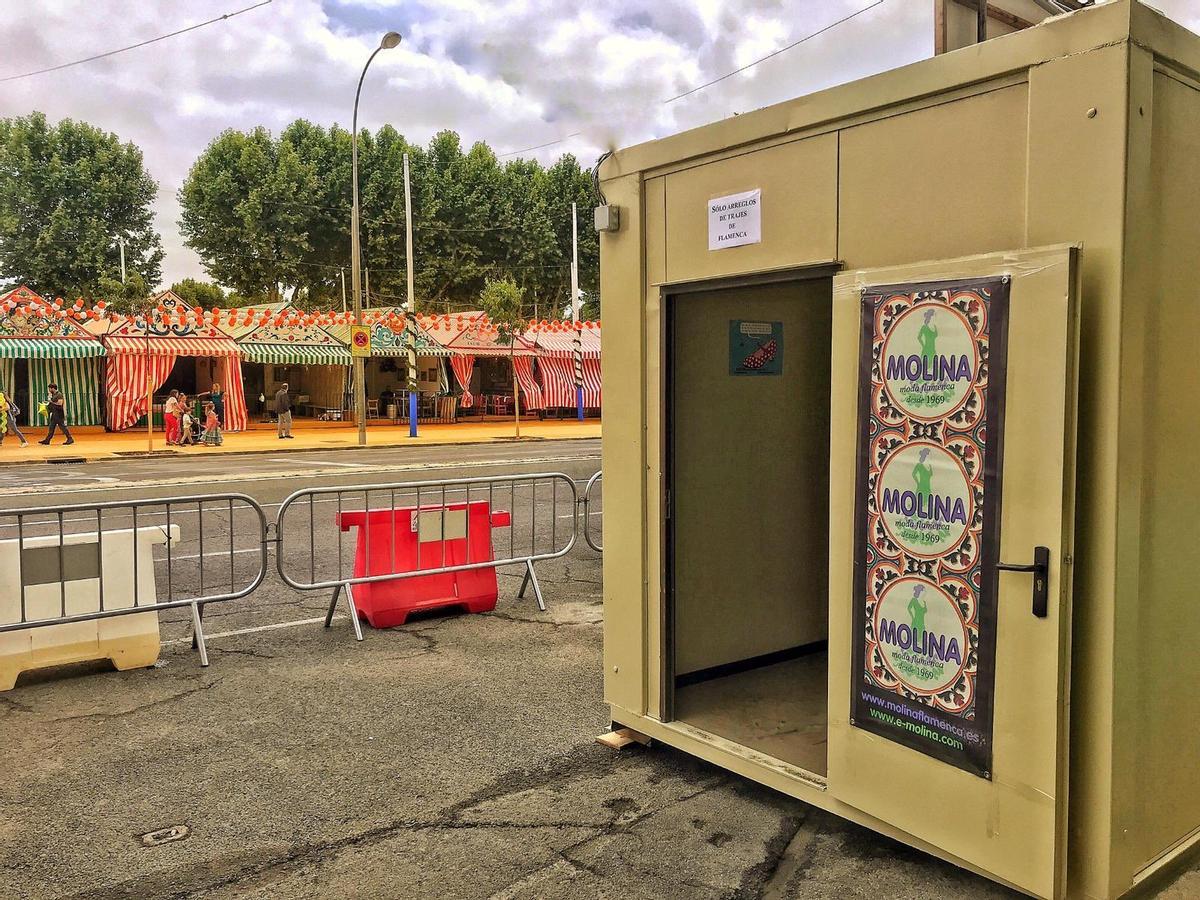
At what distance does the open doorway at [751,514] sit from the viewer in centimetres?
525

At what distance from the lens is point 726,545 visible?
18.8ft

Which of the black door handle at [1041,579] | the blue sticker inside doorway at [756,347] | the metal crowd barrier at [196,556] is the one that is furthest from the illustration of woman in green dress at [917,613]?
the metal crowd barrier at [196,556]

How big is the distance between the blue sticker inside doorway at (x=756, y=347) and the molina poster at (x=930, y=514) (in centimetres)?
191

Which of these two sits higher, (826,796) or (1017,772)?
(1017,772)

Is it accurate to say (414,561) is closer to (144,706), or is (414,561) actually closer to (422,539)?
(422,539)

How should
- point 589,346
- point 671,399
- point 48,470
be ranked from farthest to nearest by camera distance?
point 589,346 < point 48,470 < point 671,399

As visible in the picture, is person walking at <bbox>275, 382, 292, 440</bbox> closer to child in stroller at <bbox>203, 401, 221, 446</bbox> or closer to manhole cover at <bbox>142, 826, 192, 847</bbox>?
child in stroller at <bbox>203, 401, 221, 446</bbox>

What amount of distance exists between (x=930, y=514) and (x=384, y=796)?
276 centimetres

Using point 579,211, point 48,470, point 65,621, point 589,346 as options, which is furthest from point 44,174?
point 65,621

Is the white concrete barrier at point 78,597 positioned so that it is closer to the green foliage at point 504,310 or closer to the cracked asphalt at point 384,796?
the cracked asphalt at point 384,796

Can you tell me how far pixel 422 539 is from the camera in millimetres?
7664

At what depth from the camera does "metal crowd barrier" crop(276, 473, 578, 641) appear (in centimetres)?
736

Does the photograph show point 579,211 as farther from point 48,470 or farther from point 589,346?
point 48,470

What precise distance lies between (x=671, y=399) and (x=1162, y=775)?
8.38 feet
